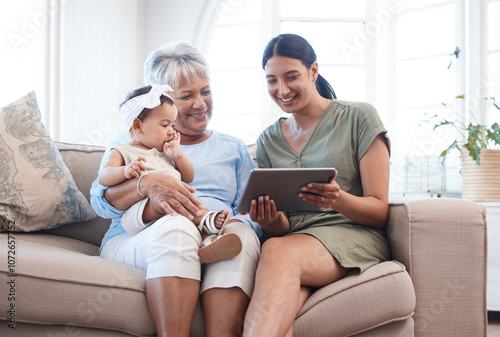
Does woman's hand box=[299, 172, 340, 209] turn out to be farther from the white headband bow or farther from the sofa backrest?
the sofa backrest

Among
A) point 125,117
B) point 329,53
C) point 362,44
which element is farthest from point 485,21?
point 125,117

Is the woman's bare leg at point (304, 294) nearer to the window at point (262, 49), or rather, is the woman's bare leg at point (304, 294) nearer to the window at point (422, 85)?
the window at point (422, 85)

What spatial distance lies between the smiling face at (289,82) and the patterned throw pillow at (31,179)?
85 cm

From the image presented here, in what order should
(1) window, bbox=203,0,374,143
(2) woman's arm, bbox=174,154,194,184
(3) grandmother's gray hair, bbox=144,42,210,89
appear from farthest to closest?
1. (1) window, bbox=203,0,374,143
2. (3) grandmother's gray hair, bbox=144,42,210,89
3. (2) woman's arm, bbox=174,154,194,184

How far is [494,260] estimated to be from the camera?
8.32 feet

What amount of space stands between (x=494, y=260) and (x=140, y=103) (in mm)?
2003

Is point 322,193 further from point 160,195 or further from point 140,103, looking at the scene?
point 140,103

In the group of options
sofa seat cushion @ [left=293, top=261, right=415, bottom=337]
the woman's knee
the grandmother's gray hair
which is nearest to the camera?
sofa seat cushion @ [left=293, top=261, right=415, bottom=337]

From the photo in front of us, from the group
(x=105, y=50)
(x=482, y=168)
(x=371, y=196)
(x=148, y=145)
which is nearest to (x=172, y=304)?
(x=148, y=145)

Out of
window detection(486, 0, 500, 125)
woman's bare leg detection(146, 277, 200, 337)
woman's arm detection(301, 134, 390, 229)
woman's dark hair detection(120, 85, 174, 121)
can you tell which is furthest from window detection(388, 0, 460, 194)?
woman's bare leg detection(146, 277, 200, 337)

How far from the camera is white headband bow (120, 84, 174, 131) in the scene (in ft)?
5.26

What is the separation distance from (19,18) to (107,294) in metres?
2.35

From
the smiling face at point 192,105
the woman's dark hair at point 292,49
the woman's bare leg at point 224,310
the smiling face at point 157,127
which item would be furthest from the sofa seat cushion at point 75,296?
the woman's dark hair at point 292,49

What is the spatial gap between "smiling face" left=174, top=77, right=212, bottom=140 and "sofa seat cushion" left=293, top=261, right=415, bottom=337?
2.68ft
